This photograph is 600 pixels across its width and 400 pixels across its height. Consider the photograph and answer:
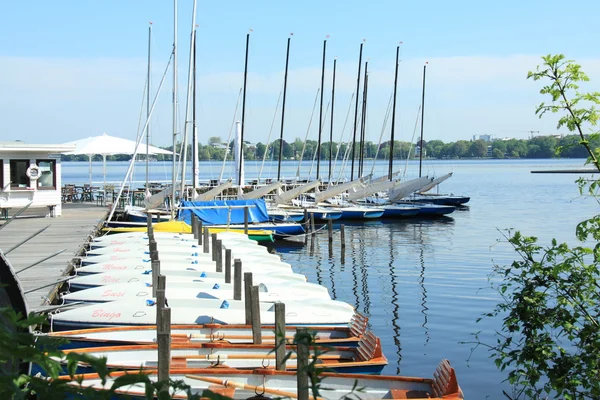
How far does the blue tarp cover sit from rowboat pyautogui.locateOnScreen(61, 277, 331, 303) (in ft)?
51.2

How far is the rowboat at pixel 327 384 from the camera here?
10.1 meters

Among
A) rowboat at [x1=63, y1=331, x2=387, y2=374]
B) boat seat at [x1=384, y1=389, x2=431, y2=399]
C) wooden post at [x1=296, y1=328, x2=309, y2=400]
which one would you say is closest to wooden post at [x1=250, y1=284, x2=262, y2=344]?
rowboat at [x1=63, y1=331, x2=387, y2=374]

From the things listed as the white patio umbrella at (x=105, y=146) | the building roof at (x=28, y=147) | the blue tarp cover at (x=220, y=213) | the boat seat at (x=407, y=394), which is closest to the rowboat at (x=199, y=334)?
the boat seat at (x=407, y=394)

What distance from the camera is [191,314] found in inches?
567

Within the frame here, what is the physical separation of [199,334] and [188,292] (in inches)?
93.8

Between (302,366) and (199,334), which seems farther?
(199,334)

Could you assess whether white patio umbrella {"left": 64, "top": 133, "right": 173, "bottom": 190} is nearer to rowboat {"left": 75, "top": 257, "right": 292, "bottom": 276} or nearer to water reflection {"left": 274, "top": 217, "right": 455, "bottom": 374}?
water reflection {"left": 274, "top": 217, "right": 455, "bottom": 374}

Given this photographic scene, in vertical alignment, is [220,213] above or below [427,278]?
above

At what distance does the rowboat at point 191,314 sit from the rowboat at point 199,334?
495 millimetres

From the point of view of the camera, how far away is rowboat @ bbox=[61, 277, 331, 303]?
15.7 meters

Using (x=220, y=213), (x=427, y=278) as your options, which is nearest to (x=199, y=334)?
(x=427, y=278)

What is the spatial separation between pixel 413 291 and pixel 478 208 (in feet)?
132

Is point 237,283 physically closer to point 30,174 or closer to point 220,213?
point 30,174

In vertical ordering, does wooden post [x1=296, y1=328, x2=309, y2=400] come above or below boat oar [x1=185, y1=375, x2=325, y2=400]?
above
